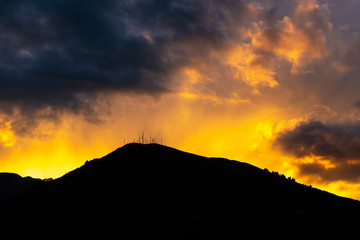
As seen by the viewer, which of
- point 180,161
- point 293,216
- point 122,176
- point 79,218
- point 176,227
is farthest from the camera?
point 180,161

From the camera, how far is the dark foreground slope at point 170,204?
217 ft

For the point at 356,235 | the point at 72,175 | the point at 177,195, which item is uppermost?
the point at 72,175

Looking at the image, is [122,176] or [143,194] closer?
[143,194]

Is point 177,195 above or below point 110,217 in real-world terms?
above

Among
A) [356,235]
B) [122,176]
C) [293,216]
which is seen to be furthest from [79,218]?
[356,235]

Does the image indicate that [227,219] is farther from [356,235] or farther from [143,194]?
[356,235]

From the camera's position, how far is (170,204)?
7619 cm

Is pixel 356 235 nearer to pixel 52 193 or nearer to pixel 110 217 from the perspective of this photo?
pixel 110 217

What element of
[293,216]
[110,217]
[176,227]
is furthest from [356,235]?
[110,217]

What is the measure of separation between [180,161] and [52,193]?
112ft

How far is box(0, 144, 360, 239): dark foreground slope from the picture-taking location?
66.1 meters

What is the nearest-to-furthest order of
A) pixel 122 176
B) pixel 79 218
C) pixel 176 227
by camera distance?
pixel 176 227 → pixel 79 218 → pixel 122 176

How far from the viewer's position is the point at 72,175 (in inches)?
3824

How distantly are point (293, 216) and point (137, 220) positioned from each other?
35221 millimetres
